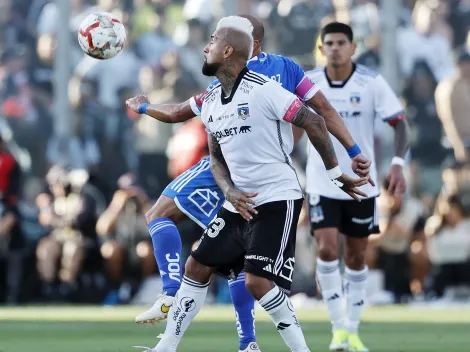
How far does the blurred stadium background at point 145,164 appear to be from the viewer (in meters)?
18.2

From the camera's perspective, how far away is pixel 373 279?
1825 centimetres

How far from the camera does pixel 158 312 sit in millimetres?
8844

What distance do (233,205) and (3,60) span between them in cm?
1187

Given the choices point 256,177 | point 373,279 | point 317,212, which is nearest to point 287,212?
point 256,177

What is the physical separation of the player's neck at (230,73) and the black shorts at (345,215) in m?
3.14

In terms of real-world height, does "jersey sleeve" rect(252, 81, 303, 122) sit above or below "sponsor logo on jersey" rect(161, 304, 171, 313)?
above

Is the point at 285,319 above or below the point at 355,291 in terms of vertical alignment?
above

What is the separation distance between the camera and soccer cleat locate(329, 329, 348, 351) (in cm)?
1056

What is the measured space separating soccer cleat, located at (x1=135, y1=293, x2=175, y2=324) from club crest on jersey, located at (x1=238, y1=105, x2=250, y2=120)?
5.41 feet

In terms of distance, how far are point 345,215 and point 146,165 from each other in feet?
25.1

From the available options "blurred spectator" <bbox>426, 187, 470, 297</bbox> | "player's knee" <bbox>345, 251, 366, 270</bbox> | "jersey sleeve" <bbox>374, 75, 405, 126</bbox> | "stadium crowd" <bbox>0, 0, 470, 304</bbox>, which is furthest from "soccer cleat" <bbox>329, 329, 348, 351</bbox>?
"blurred spectator" <bbox>426, 187, 470, 297</bbox>

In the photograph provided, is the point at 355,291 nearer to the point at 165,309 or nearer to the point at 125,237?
the point at 165,309

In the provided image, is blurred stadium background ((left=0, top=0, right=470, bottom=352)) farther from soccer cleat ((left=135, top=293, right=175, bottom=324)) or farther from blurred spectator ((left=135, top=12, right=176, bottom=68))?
soccer cleat ((left=135, top=293, right=175, bottom=324))

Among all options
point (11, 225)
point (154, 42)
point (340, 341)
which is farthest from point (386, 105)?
point (154, 42)
